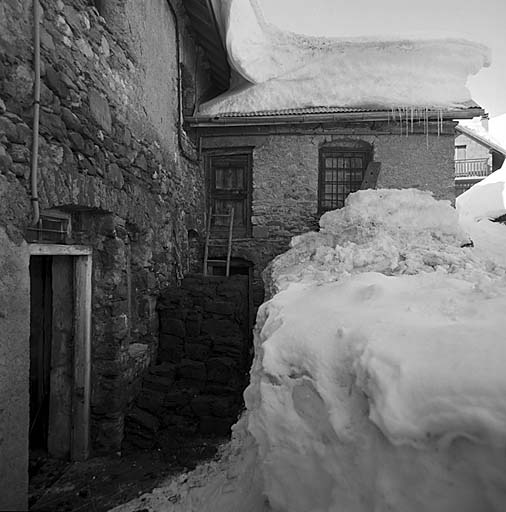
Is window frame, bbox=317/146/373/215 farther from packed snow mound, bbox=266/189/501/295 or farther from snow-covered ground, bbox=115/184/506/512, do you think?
snow-covered ground, bbox=115/184/506/512

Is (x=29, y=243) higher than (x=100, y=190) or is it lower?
lower

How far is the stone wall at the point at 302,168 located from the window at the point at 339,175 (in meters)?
0.30

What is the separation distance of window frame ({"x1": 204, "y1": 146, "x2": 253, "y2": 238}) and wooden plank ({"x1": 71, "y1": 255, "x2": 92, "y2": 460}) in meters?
3.92

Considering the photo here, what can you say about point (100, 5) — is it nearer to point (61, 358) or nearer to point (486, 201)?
point (61, 358)

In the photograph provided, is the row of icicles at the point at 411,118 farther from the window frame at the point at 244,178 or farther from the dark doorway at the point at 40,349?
the dark doorway at the point at 40,349

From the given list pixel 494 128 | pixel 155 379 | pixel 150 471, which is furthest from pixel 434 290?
pixel 494 128

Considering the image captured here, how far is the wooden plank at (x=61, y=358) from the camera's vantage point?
3430mm

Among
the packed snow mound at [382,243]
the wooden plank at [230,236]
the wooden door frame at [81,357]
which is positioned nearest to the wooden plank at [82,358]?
the wooden door frame at [81,357]

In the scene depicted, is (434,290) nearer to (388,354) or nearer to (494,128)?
(388,354)

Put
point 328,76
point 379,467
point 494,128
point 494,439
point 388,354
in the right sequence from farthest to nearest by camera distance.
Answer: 1. point 494,128
2. point 328,76
3. point 388,354
4. point 379,467
5. point 494,439

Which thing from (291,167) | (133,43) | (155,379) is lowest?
(155,379)

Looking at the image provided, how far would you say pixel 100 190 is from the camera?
322 centimetres

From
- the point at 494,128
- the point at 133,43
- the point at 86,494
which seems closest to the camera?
the point at 86,494

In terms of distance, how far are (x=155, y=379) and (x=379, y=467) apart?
3480 mm
